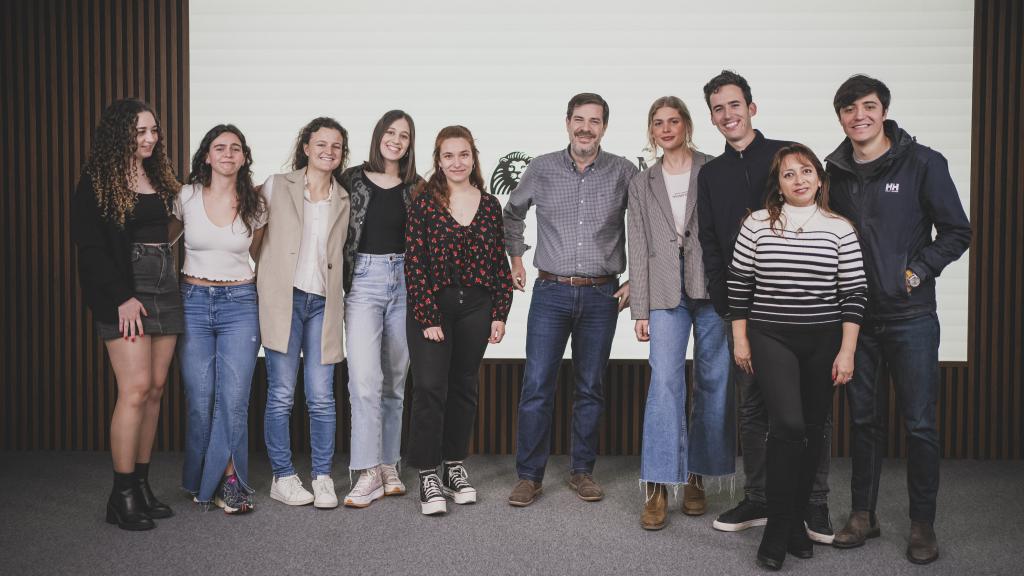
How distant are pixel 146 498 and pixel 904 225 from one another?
10.1ft

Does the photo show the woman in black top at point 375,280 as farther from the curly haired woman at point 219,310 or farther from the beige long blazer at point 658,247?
the beige long blazer at point 658,247

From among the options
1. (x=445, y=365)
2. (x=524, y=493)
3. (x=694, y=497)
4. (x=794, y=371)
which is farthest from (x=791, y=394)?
(x=445, y=365)

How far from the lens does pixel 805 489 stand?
8.60ft

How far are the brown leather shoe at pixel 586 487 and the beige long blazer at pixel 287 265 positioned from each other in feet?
3.93

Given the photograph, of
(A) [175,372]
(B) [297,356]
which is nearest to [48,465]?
(A) [175,372]

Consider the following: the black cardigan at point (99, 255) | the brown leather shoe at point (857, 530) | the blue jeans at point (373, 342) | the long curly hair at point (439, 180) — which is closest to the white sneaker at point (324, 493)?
the blue jeans at point (373, 342)

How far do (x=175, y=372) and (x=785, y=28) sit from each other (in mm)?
3804

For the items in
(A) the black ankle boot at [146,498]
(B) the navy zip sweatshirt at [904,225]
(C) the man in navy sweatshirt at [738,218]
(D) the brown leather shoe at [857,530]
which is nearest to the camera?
(B) the navy zip sweatshirt at [904,225]

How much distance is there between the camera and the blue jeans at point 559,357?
10.8 feet

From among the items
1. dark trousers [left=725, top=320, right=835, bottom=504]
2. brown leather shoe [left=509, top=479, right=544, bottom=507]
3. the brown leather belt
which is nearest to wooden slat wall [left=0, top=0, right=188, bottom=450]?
brown leather shoe [left=509, top=479, right=544, bottom=507]

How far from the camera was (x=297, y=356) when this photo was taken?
3.25 m

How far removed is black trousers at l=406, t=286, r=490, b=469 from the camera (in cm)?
318

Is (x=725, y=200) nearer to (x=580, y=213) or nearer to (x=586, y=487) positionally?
(x=580, y=213)

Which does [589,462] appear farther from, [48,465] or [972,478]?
[48,465]
